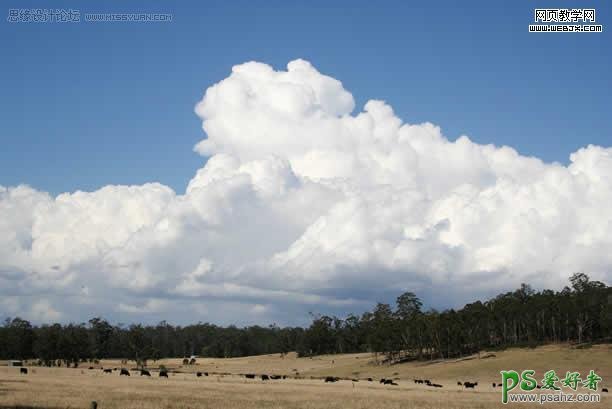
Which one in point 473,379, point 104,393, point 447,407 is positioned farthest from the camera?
point 473,379

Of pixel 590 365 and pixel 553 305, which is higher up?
pixel 553 305

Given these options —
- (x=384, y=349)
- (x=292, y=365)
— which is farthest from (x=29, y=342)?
(x=384, y=349)

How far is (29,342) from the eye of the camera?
180m

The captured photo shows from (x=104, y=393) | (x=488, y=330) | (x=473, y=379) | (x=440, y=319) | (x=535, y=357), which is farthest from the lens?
(x=488, y=330)

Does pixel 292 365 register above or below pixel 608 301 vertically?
below

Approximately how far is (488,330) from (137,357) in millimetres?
87531

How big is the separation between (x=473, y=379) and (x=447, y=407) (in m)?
61.7

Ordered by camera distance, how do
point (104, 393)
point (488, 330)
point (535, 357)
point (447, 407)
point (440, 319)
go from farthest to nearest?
point (488, 330)
point (440, 319)
point (535, 357)
point (104, 393)
point (447, 407)

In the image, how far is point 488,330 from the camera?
169250mm

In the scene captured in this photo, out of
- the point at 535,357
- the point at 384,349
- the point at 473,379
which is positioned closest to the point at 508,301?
the point at 384,349

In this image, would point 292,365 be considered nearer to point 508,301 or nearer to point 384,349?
point 384,349

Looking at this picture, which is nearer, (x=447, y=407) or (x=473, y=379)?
(x=447, y=407)

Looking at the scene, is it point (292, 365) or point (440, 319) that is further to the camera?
point (292, 365)

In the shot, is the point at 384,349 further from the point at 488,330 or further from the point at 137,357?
the point at 137,357
